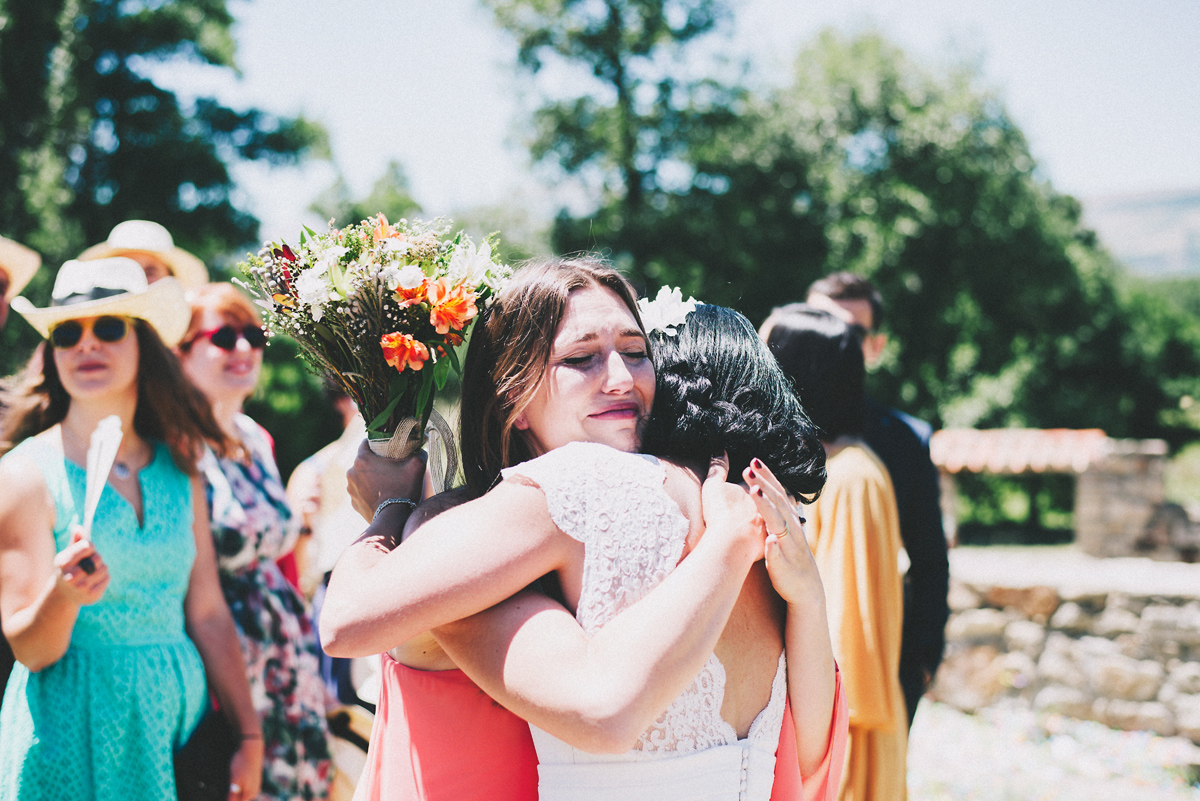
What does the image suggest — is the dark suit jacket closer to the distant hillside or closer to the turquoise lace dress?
the turquoise lace dress

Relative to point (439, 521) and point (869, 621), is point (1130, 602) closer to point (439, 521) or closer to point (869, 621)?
point (869, 621)

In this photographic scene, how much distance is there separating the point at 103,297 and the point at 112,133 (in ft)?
61.2

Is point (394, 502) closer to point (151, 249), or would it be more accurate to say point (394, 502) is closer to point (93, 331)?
point (93, 331)

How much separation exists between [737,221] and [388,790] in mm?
20246

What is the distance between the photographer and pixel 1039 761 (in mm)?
5344

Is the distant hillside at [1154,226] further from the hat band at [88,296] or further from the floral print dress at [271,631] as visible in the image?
the hat band at [88,296]

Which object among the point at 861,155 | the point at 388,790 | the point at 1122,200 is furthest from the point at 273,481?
the point at 1122,200

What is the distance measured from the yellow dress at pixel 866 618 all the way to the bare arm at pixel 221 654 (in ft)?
6.68

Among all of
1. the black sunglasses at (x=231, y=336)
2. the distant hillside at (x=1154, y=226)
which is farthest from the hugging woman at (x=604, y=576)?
the distant hillside at (x=1154, y=226)

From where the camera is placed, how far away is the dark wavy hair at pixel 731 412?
1.71 metres

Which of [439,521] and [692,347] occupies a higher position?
[692,347]

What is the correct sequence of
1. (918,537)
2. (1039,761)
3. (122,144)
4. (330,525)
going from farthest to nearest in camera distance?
(122,144)
(1039,761)
(330,525)
(918,537)

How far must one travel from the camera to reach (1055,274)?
71.8 ft

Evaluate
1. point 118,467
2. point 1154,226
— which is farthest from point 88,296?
point 1154,226
